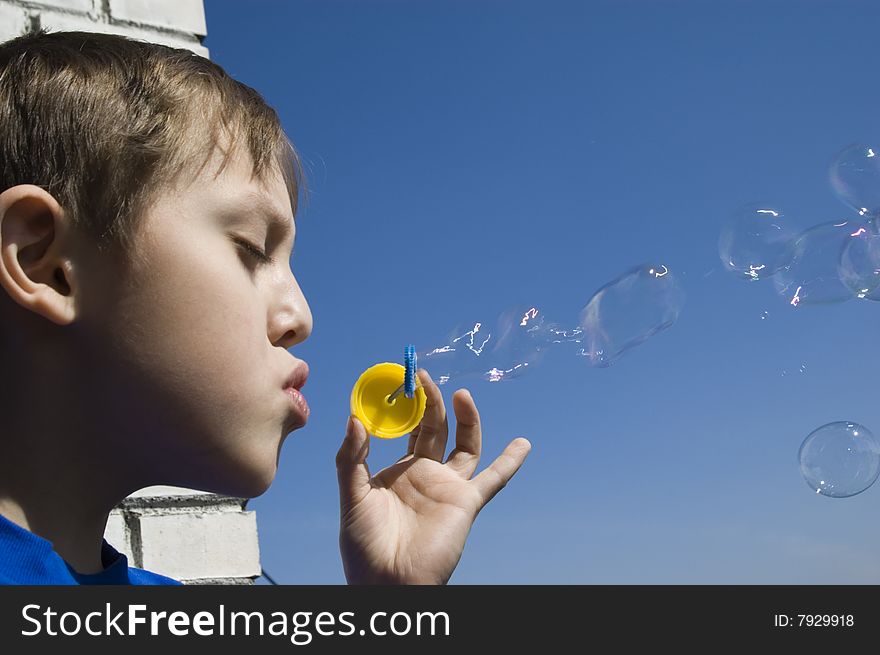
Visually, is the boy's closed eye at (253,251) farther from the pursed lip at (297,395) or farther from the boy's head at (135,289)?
the pursed lip at (297,395)

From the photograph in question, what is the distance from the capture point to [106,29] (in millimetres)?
2242

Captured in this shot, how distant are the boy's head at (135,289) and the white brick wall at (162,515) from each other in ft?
3.40

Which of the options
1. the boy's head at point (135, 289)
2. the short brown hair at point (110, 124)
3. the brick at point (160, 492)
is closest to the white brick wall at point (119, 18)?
the short brown hair at point (110, 124)

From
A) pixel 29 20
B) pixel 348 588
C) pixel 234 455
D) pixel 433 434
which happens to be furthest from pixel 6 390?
pixel 29 20

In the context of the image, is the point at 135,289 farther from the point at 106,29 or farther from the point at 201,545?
the point at 106,29

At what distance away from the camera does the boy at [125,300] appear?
1087 millimetres

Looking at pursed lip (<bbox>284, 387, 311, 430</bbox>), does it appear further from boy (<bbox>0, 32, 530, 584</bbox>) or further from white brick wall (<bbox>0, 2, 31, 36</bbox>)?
white brick wall (<bbox>0, 2, 31, 36</bbox>)

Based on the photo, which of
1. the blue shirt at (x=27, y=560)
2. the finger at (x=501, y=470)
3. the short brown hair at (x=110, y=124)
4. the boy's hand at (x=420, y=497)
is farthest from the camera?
the finger at (x=501, y=470)

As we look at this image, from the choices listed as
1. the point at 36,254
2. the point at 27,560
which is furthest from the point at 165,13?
the point at 27,560

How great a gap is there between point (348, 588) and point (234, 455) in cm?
24

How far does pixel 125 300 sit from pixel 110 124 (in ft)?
0.88

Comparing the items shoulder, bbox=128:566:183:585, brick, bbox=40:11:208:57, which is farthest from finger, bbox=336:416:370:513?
brick, bbox=40:11:208:57

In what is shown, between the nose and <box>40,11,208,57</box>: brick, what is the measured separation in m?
1.21

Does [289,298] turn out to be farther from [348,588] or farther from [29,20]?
[29,20]
